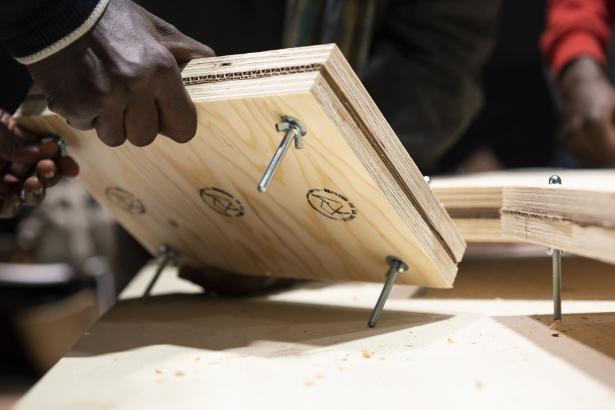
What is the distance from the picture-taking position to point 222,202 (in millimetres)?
919

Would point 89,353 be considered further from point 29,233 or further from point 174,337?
point 29,233

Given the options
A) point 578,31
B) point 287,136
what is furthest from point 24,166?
point 578,31

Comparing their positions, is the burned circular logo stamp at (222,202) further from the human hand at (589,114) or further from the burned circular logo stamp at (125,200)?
the human hand at (589,114)

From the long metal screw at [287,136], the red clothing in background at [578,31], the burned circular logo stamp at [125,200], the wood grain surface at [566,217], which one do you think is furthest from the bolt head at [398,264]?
the red clothing in background at [578,31]

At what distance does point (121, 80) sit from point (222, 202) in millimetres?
274

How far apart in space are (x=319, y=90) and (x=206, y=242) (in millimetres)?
471

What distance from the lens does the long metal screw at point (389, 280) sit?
855mm

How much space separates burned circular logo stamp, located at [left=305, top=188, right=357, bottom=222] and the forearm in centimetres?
32

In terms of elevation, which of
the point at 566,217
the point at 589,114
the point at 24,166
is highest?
the point at 589,114

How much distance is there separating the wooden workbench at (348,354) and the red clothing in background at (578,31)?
108 cm

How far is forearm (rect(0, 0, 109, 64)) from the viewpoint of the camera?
68 centimetres

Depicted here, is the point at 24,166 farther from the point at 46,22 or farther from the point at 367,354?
the point at 367,354

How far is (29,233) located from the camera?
2479mm

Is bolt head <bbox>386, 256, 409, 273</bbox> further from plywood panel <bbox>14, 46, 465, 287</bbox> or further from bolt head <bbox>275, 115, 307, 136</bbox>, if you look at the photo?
bolt head <bbox>275, 115, 307, 136</bbox>
